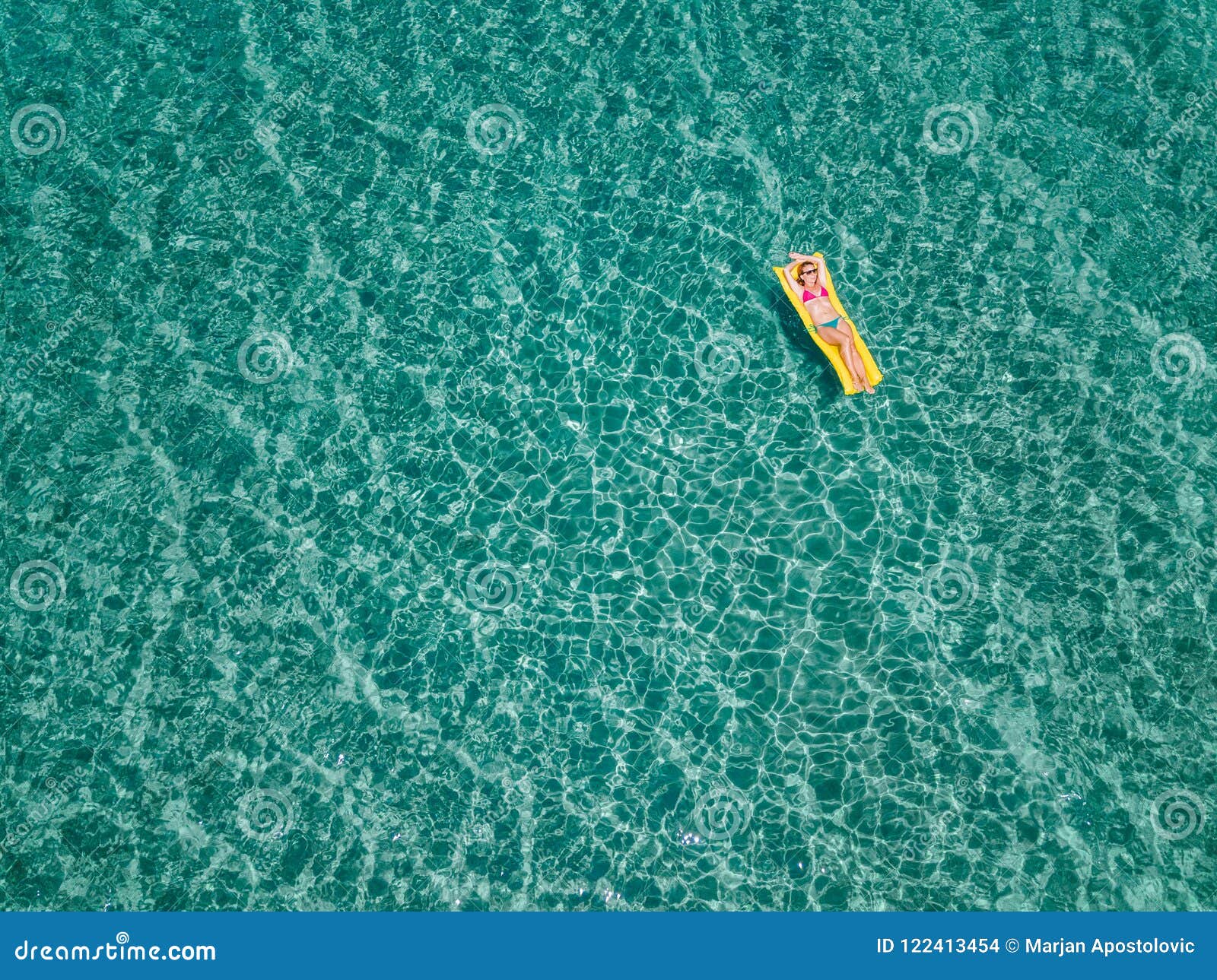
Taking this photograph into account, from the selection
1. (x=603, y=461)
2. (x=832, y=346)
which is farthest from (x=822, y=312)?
(x=603, y=461)

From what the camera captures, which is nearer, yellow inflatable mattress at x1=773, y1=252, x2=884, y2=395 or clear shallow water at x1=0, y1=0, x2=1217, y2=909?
clear shallow water at x1=0, y1=0, x2=1217, y2=909

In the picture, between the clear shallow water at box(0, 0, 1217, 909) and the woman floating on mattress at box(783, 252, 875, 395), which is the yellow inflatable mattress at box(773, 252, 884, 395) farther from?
the clear shallow water at box(0, 0, 1217, 909)

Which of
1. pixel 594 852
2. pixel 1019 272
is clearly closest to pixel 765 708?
pixel 594 852

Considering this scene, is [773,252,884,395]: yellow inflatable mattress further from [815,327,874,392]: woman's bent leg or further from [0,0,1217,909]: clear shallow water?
[0,0,1217,909]: clear shallow water

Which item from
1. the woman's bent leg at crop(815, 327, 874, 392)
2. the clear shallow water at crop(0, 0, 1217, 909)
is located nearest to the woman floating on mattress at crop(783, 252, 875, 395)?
the woman's bent leg at crop(815, 327, 874, 392)

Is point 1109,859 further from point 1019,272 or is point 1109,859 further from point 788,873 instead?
point 1019,272
